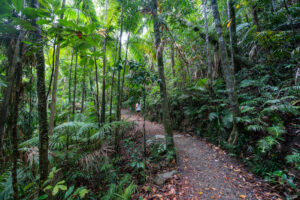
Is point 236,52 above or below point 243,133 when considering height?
above

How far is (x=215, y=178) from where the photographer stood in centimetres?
324

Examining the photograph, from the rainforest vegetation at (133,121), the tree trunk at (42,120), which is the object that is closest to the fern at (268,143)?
the rainforest vegetation at (133,121)

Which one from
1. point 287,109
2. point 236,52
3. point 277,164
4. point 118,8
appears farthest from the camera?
point 236,52

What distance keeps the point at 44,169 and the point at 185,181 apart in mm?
3067

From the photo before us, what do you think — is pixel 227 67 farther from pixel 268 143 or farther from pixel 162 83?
pixel 268 143

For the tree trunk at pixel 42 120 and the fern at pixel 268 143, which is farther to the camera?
the fern at pixel 268 143

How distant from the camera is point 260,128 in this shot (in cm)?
342

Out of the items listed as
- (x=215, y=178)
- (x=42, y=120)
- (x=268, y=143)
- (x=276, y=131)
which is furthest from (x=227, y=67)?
(x=42, y=120)

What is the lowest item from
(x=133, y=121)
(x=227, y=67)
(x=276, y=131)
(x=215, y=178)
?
(x=215, y=178)

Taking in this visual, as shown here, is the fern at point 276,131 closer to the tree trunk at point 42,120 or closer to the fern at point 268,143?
the fern at point 268,143

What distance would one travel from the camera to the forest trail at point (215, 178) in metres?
2.74

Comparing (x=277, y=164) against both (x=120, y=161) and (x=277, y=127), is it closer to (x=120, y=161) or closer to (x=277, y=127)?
(x=277, y=127)

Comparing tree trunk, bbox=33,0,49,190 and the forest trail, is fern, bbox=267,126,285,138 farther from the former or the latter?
tree trunk, bbox=33,0,49,190

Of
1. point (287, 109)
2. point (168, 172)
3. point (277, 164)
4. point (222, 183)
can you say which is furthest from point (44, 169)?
point (287, 109)
